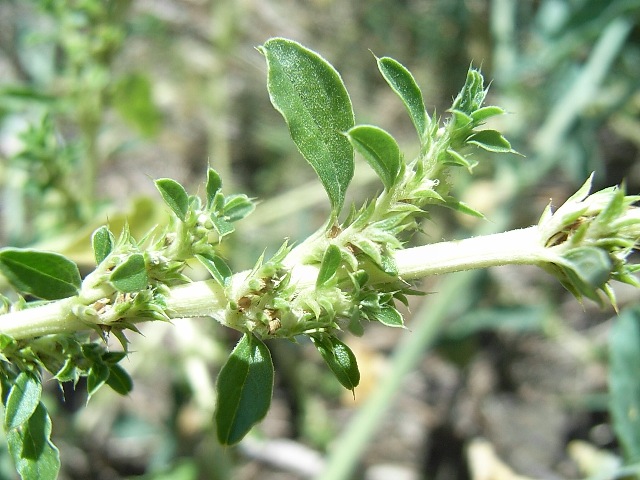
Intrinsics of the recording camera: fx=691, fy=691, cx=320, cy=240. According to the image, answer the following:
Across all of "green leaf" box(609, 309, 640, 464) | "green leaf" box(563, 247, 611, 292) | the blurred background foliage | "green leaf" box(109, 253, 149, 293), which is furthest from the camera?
the blurred background foliage

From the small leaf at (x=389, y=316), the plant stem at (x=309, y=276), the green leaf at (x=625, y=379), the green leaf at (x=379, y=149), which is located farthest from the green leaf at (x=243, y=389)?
the green leaf at (x=625, y=379)

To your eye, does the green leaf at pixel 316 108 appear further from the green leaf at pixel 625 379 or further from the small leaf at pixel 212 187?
the green leaf at pixel 625 379

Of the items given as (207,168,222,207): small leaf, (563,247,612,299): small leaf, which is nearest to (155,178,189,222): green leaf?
(207,168,222,207): small leaf

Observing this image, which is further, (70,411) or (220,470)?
(70,411)

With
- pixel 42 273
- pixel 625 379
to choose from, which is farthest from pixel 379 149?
pixel 625 379

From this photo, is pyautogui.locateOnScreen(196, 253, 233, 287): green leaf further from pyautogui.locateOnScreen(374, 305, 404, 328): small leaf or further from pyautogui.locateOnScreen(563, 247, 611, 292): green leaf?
pyautogui.locateOnScreen(563, 247, 611, 292): green leaf

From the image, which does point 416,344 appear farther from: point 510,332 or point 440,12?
point 440,12

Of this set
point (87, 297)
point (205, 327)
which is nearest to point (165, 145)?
point (205, 327)
